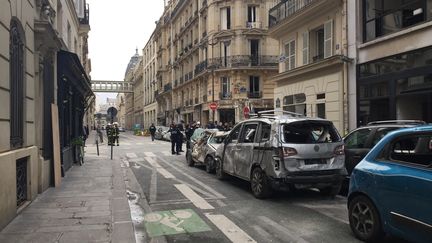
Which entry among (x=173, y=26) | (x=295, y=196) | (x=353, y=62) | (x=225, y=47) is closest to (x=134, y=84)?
(x=173, y=26)

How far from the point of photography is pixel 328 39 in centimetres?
1931

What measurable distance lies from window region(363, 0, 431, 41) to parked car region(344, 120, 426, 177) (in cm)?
656

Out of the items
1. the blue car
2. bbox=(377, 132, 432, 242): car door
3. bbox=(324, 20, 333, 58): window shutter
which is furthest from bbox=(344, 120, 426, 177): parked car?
bbox=(324, 20, 333, 58): window shutter

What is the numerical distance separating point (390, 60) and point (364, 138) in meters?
7.06

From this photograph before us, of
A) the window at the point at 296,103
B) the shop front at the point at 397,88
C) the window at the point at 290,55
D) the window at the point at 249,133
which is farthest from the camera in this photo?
the window at the point at 290,55

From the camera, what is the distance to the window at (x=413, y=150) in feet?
17.0

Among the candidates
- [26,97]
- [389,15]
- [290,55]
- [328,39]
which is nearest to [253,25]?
[290,55]

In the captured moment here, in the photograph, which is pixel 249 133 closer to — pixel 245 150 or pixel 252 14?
pixel 245 150

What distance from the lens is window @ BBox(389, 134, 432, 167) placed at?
517 centimetres

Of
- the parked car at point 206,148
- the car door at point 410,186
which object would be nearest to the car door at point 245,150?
the parked car at point 206,148

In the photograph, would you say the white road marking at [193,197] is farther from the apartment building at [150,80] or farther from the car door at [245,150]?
the apartment building at [150,80]

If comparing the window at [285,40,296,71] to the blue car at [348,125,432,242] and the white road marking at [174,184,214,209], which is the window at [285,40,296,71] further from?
the blue car at [348,125,432,242]

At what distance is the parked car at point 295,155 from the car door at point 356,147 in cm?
47

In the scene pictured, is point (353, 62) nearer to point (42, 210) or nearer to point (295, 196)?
point (295, 196)
